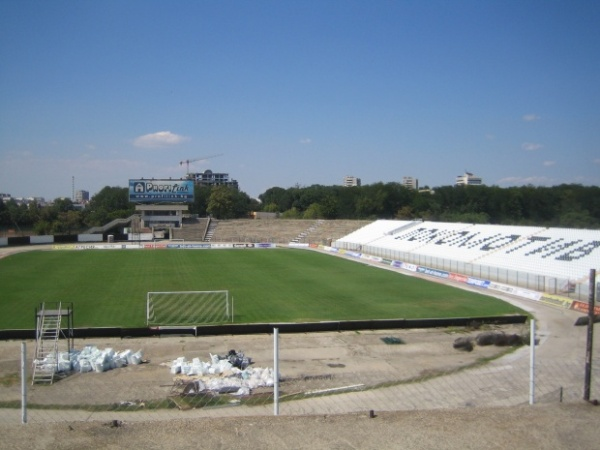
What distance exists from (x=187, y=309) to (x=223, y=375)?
12.0m

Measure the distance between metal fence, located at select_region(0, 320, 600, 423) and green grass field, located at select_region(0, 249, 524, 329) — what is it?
440 centimetres

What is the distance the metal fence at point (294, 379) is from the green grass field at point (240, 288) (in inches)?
173

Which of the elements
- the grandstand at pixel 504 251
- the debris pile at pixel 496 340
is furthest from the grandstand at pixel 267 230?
the debris pile at pixel 496 340

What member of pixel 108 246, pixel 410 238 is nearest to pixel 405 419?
pixel 410 238

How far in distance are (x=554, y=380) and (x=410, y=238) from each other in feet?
161

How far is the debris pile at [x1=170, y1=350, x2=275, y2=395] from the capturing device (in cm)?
1528

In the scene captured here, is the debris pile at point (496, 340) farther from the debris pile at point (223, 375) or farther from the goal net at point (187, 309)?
the goal net at point (187, 309)

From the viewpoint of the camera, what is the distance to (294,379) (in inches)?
671

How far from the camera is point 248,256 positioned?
60125mm

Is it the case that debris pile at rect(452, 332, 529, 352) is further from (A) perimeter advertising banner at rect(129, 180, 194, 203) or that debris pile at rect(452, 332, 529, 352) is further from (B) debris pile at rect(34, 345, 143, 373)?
(A) perimeter advertising banner at rect(129, 180, 194, 203)

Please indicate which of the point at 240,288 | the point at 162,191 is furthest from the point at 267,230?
the point at 240,288

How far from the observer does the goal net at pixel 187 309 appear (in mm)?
25359

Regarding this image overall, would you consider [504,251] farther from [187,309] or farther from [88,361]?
[88,361]

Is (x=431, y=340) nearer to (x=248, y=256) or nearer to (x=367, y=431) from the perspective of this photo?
(x=367, y=431)
